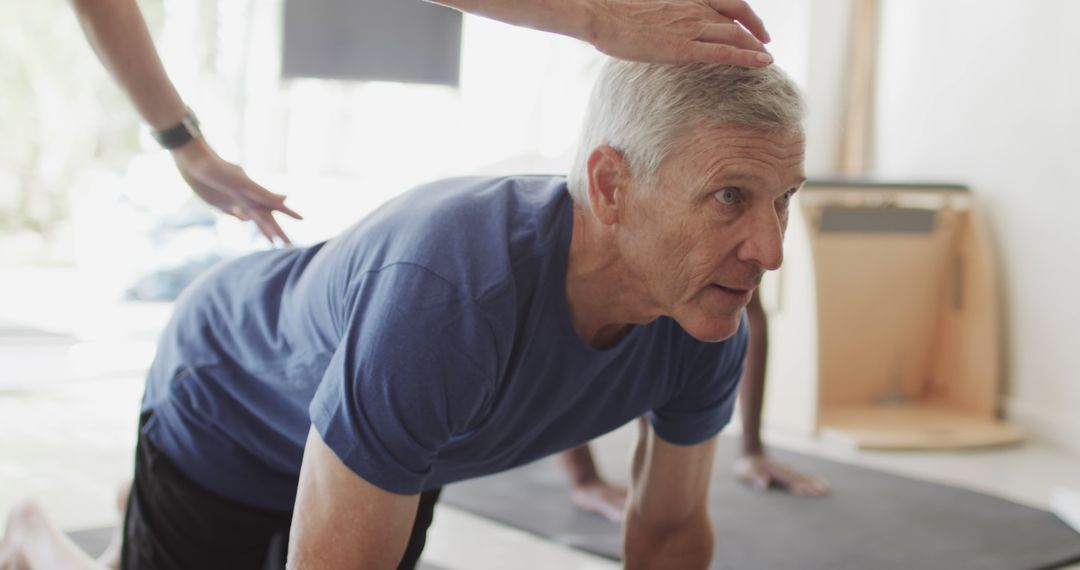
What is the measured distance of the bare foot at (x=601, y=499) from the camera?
8.57ft

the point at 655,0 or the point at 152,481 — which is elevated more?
the point at 655,0

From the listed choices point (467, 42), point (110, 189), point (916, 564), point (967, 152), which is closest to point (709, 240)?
point (916, 564)

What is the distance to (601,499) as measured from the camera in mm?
2666

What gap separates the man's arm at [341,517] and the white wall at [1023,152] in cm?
298

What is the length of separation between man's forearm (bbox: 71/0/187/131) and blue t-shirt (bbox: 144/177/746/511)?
24 centimetres

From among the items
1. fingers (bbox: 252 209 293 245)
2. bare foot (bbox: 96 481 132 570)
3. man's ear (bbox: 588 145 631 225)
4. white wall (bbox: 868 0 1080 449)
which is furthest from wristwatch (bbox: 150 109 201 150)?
white wall (bbox: 868 0 1080 449)

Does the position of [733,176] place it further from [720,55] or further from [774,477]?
[774,477]

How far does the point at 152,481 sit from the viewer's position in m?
1.62

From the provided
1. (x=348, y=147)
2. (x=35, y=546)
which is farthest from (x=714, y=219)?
(x=348, y=147)

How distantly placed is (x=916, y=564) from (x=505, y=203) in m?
1.49

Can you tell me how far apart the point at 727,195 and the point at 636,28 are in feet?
0.70

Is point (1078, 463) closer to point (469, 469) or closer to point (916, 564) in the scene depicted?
point (916, 564)

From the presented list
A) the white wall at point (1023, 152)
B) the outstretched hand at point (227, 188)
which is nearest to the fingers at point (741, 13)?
the outstretched hand at point (227, 188)

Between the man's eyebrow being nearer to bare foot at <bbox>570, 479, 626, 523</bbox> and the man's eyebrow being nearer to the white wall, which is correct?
bare foot at <bbox>570, 479, 626, 523</bbox>
